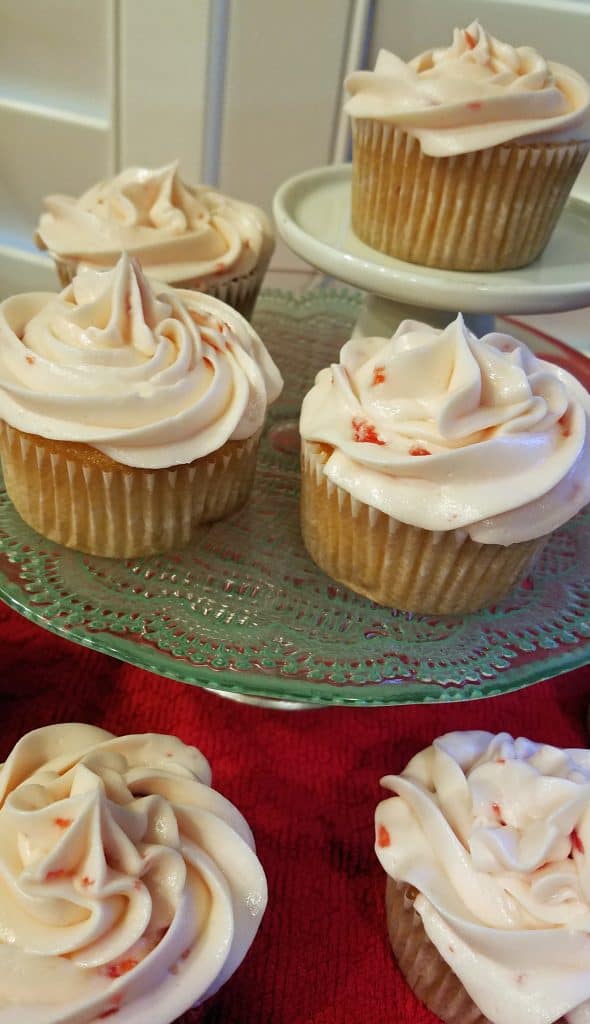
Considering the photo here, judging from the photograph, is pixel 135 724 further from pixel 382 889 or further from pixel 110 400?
pixel 110 400

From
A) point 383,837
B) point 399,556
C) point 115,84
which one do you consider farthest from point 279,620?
point 115,84

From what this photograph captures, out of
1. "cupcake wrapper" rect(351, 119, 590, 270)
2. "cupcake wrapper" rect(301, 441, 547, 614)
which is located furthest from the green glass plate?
"cupcake wrapper" rect(351, 119, 590, 270)

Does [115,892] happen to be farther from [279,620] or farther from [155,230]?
[155,230]

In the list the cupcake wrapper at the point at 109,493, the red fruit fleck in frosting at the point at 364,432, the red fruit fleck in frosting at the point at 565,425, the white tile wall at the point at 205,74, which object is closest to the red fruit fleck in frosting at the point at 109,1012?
the cupcake wrapper at the point at 109,493

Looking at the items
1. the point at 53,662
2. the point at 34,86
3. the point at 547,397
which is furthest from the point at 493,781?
the point at 34,86

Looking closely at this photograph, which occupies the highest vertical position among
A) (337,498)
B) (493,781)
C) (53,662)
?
(337,498)

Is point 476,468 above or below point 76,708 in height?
above
